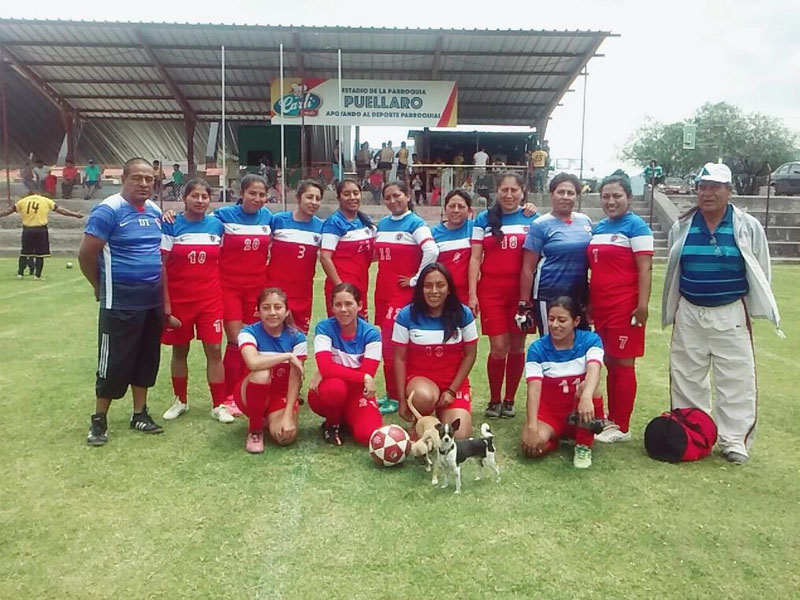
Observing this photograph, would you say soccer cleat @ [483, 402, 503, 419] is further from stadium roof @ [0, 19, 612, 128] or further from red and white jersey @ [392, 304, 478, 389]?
stadium roof @ [0, 19, 612, 128]

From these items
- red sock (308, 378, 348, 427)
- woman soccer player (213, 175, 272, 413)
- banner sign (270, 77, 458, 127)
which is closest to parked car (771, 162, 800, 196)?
banner sign (270, 77, 458, 127)

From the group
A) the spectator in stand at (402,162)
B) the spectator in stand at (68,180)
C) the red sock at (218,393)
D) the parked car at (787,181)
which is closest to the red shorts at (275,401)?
the red sock at (218,393)

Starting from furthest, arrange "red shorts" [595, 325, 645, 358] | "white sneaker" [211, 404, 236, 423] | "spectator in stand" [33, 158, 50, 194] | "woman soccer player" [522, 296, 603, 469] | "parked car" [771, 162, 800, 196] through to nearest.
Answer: "parked car" [771, 162, 800, 196]
"spectator in stand" [33, 158, 50, 194]
"white sneaker" [211, 404, 236, 423]
"red shorts" [595, 325, 645, 358]
"woman soccer player" [522, 296, 603, 469]

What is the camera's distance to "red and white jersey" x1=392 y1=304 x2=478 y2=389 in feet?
14.2

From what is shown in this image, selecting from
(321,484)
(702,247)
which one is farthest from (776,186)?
(321,484)

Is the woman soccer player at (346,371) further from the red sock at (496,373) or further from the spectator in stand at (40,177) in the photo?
the spectator in stand at (40,177)

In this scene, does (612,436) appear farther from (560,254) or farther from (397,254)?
(397,254)

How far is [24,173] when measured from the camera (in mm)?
21016

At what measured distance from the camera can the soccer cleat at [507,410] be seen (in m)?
4.98

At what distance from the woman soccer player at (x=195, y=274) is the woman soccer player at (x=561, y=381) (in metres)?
2.06

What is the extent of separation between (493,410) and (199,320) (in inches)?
85.6

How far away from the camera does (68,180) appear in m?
21.0

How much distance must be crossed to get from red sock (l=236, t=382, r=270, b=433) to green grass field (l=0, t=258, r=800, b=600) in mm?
169

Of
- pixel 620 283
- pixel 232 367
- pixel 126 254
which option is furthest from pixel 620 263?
pixel 126 254
